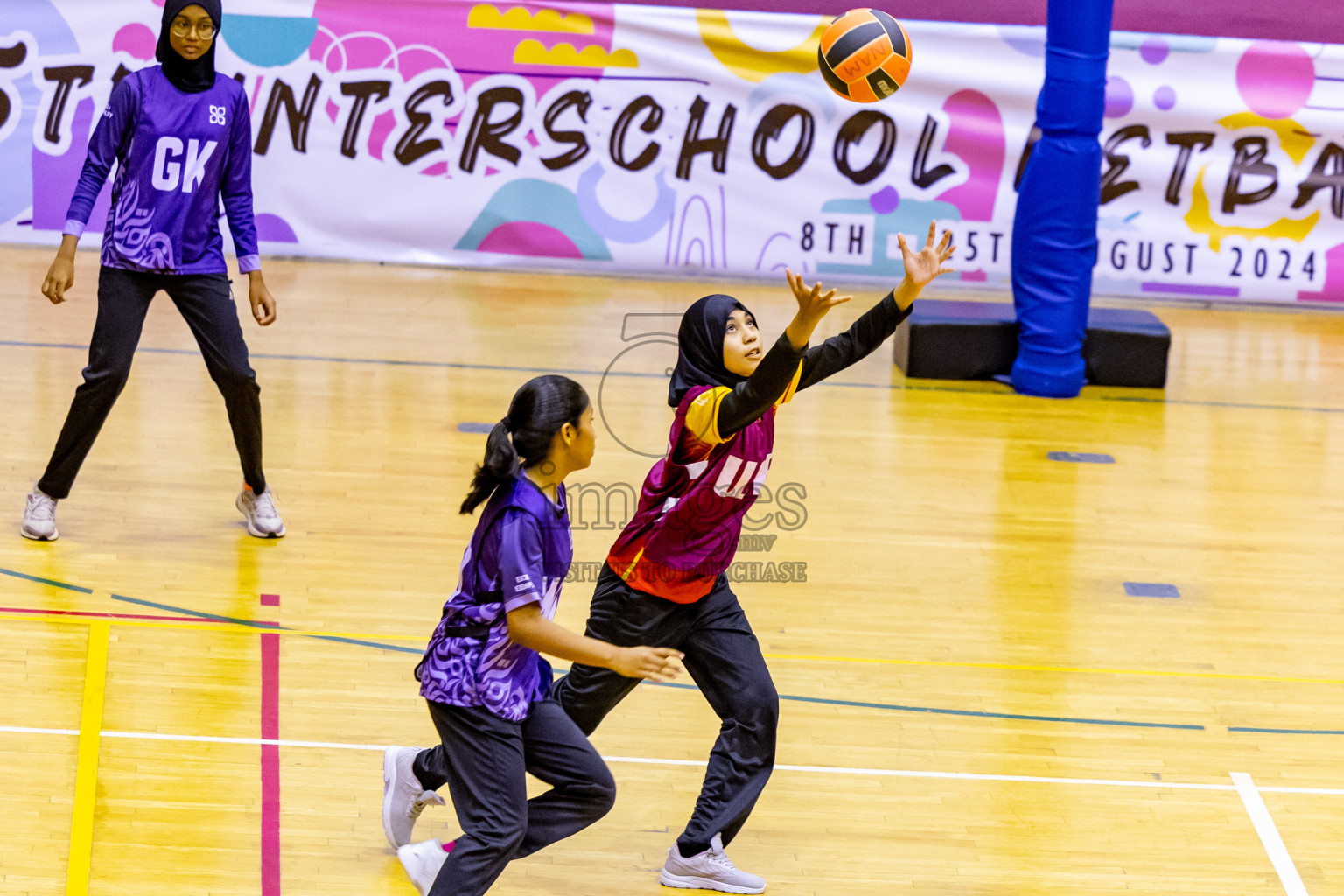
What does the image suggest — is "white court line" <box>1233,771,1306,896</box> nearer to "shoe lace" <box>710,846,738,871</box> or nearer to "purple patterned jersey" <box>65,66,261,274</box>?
"shoe lace" <box>710,846,738,871</box>

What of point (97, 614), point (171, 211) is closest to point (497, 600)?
point (97, 614)

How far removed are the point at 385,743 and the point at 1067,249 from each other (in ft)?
18.9

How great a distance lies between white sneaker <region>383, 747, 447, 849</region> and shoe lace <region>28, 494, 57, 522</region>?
2716 millimetres

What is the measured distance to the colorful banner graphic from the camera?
1105 cm

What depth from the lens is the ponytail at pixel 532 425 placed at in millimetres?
3223

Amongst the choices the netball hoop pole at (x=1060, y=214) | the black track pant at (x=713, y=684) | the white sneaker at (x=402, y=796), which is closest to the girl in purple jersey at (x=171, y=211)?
the white sneaker at (x=402, y=796)

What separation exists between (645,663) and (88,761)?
6.28ft

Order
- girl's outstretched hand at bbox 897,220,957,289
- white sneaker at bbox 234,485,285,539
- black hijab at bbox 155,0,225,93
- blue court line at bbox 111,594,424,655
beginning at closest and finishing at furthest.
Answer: girl's outstretched hand at bbox 897,220,957,289 → blue court line at bbox 111,594,424,655 → black hijab at bbox 155,0,225,93 → white sneaker at bbox 234,485,285,539

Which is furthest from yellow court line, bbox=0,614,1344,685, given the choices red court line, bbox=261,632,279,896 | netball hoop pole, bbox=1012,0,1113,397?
netball hoop pole, bbox=1012,0,1113,397

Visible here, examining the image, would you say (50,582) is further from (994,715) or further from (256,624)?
(994,715)

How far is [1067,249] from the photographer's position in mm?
8836

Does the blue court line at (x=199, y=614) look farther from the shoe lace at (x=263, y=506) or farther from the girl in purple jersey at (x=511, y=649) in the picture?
the girl in purple jersey at (x=511, y=649)

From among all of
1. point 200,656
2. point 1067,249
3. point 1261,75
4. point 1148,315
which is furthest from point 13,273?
point 1261,75

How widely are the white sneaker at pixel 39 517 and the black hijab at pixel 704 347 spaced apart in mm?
3273
